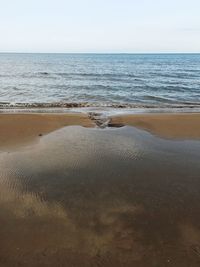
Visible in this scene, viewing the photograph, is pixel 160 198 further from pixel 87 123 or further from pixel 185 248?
pixel 87 123

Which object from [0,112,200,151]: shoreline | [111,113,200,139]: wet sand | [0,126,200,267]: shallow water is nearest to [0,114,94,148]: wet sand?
[0,112,200,151]: shoreline

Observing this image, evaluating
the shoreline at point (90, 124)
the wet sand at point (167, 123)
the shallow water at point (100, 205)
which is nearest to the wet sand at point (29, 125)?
the shoreline at point (90, 124)

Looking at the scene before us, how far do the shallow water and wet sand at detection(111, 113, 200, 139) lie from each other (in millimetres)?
1626

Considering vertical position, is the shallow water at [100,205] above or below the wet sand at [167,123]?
below

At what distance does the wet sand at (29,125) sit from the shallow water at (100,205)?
3.83 feet

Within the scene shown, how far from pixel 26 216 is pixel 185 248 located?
2.85 meters

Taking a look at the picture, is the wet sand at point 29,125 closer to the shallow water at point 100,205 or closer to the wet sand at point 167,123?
the shallow water at point 100,205

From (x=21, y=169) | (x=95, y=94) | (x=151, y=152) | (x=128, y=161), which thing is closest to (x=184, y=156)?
(x=151, y=152)

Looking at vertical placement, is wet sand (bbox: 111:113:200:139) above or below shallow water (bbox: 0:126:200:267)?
above

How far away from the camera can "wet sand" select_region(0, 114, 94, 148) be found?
9.50 m

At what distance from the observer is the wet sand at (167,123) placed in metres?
10.4

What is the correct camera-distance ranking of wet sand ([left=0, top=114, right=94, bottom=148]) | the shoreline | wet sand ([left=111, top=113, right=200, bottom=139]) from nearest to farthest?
1. wet sand ([left=0, top=114, right=94, bottom=148])
2. the shoreline
3. wet sand ([left=111, top=113, right=200, bottom=139])

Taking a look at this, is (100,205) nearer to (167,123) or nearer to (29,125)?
(29,125)

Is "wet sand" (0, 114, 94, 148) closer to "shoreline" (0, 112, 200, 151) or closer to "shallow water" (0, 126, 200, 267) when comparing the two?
"shoreline" (0, 112, 200, 151)
